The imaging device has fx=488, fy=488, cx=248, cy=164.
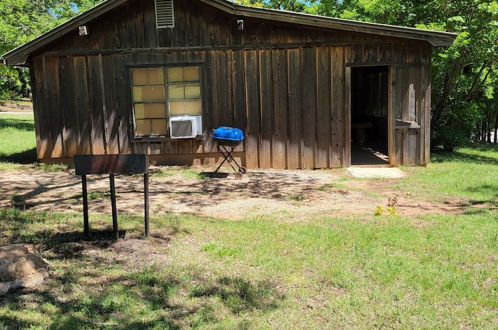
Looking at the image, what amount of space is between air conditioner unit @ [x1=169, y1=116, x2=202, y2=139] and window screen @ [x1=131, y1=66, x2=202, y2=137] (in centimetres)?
16

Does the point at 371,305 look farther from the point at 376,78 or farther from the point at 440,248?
the point at 376,78

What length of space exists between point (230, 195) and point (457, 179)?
443 cm

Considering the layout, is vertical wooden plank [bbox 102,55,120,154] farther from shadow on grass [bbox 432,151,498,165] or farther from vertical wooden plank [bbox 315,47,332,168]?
shadow on grass [bbox 432,151,498,165]

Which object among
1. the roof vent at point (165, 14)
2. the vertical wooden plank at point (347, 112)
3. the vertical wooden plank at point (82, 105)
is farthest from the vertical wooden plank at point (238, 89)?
the vertical wooden plank at point (82, 105)

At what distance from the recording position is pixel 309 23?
10.2m

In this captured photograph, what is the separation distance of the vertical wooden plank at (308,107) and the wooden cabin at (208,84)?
22 millimetres

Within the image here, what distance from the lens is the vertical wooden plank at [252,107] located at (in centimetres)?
1081

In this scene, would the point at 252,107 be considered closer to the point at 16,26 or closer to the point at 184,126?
the point at 184,126

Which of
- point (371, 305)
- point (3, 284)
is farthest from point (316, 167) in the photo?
point (3, 284)

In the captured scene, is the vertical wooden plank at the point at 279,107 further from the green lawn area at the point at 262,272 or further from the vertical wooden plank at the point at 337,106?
the green lawn area at the point at 262,272

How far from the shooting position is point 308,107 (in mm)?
10836

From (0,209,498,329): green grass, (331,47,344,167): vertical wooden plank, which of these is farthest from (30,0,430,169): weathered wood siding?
(0,209,498,329): green grass

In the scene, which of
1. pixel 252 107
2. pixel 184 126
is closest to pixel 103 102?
pixel 184 126

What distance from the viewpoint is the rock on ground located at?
413 centimetres
